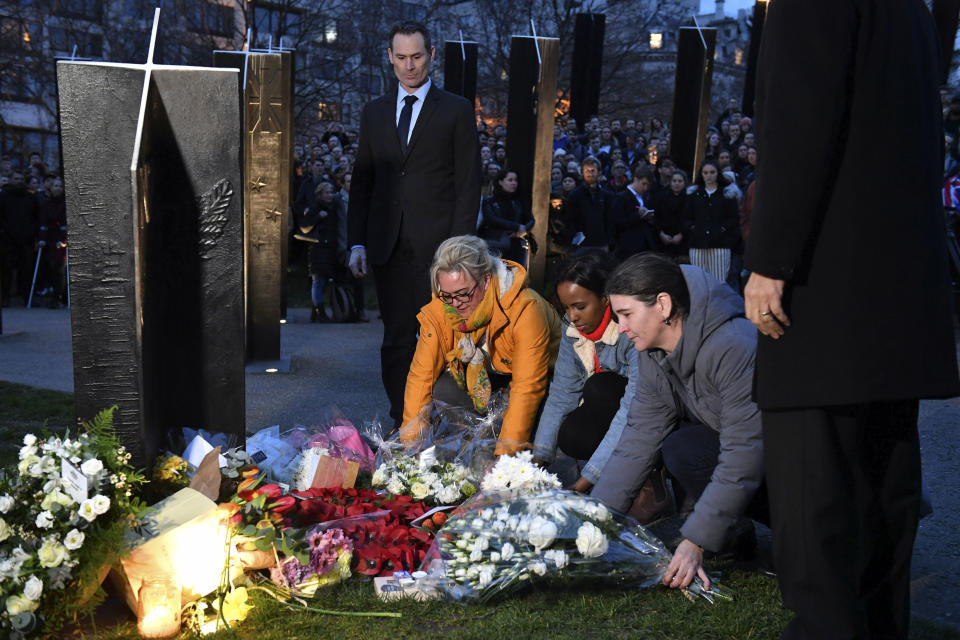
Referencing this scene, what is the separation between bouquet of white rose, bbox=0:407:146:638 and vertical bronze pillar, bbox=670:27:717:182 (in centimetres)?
979

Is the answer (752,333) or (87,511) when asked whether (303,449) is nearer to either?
(87,511)

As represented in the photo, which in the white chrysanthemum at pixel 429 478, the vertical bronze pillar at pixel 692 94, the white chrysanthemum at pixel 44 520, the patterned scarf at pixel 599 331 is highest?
the vertical bronze pillar at pixel 692 94

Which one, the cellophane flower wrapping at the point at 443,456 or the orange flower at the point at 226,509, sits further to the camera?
the cellophane flower wrapping at the point at 443,456

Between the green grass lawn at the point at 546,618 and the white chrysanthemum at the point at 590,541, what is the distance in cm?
18

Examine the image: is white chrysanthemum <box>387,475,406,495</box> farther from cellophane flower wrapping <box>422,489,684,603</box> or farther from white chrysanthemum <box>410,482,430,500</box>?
cellophane flower wrapping <box>422,489,684,603</box>

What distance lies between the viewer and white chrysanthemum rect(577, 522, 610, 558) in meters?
3.00

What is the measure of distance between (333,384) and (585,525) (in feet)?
13.7

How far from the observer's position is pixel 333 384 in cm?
698

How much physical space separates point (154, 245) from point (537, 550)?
1.83 meters

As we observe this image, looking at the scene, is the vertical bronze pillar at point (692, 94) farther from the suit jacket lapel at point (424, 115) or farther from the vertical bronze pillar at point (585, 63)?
the suit jacket lapel at point (424, 115)

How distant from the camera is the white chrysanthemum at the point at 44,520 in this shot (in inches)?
105

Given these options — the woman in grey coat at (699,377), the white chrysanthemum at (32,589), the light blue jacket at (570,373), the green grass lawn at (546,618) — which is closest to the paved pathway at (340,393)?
the green grass lawn at (546,618)

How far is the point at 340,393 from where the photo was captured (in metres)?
6.64

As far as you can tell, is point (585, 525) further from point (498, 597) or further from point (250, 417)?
point (250, 417)
